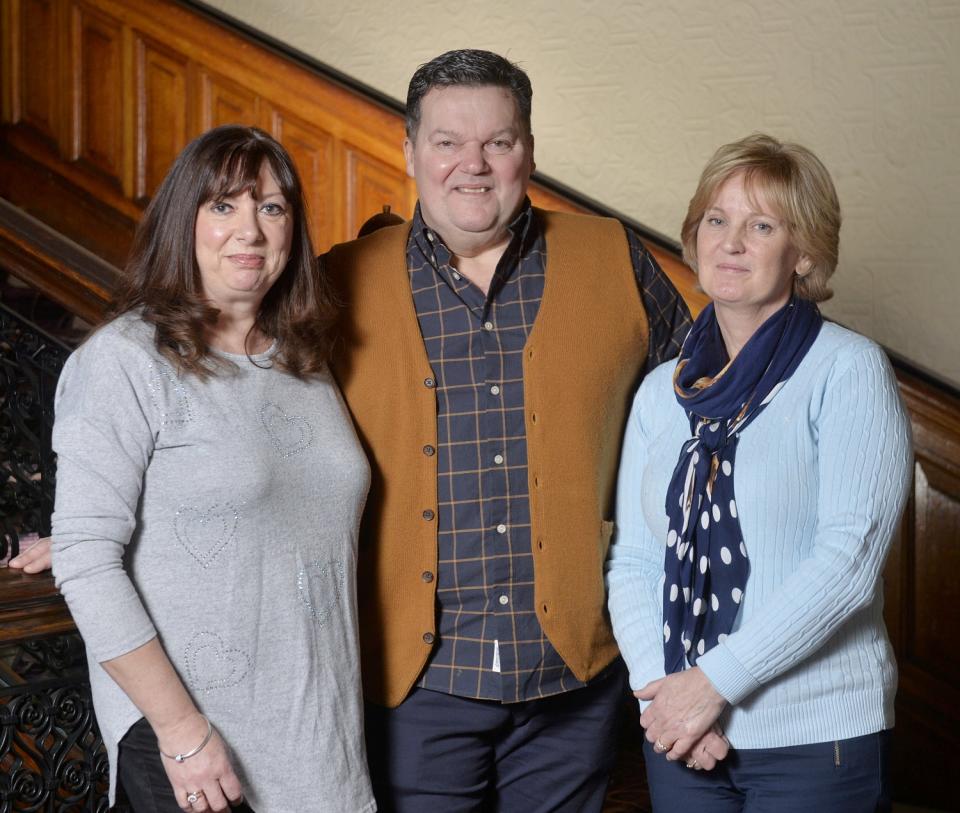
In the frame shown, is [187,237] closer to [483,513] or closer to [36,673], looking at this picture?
[483,513]

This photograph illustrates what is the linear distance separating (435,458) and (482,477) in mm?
89

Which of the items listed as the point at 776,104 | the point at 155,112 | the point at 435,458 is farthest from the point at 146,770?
the point at 155,112

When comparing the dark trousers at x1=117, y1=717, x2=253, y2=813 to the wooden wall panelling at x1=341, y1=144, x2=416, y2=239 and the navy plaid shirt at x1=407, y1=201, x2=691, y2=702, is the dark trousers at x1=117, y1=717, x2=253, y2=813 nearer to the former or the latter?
the navy plaid shirt at x1=407, y1=201, x2=691, y2=702

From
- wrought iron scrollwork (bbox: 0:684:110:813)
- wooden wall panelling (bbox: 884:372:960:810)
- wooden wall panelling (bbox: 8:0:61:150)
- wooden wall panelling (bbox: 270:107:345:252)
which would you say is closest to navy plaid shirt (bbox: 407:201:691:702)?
wrought iron scrollwork (bbox: 0:684:110:813)

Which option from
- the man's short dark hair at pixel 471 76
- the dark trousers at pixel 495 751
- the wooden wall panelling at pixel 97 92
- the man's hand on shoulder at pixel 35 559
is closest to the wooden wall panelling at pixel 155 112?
the wooden wall panelling at pixel 97 92

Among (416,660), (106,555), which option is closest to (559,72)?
(416,660)

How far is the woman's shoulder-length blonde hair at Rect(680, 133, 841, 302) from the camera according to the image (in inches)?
68.7

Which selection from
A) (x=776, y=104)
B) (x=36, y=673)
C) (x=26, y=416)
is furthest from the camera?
(x=776, y=104)

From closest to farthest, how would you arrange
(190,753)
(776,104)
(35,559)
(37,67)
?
1. (190,753)
2. (35,559)
3. (776,104)
4. (37,67)

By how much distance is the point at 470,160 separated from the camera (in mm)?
1968

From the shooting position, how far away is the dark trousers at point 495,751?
196 cm

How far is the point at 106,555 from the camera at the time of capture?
151cm

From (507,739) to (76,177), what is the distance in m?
3.05

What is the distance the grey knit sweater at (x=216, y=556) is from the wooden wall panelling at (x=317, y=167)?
205cm
